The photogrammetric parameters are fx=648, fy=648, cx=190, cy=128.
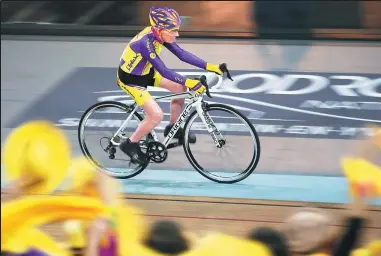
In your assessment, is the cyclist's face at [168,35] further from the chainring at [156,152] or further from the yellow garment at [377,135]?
the yellow garment at [377,135]

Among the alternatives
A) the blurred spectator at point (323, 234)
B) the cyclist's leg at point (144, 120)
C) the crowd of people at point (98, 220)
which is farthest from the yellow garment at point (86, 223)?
the blurred spectator at point (323, 234)

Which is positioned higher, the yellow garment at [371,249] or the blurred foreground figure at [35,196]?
the yellow garment at [371,249]

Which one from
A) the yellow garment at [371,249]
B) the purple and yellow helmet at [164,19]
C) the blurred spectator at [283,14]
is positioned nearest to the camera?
the yellow garment at [371,249]

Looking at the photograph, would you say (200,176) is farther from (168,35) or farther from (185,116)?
(168,35)

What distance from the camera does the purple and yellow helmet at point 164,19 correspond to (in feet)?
6.71

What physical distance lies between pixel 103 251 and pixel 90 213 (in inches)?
4.4

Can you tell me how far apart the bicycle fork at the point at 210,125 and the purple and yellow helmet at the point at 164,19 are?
29cm

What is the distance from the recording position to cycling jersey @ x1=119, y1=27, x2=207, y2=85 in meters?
2.05

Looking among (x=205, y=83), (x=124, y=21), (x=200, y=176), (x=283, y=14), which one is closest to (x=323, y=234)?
(x=200, y=176)

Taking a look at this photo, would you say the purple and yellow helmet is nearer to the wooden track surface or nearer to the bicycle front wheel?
the bicycle front wheel

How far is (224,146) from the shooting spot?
7.30 ft

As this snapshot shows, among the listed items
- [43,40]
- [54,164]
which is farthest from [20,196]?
[43,40]

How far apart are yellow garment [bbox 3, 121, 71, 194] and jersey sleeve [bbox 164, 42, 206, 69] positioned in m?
0.54

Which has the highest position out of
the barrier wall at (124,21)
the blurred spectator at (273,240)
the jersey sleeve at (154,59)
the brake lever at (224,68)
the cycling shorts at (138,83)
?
the barrier wall at (124,21)
